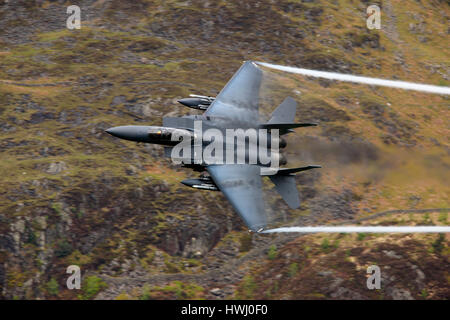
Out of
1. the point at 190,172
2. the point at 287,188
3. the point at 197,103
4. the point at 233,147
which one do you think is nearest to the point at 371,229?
the point at 287,188

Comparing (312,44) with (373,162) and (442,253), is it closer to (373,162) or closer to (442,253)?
(373,162)

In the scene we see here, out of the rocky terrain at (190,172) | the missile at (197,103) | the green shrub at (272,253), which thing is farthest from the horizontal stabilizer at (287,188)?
the missile at (197,103)

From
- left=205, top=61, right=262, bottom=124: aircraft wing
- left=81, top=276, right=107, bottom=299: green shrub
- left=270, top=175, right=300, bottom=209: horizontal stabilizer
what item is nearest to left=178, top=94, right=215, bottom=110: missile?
left=205, top=61, right=262, bottom=124: aircraft wing

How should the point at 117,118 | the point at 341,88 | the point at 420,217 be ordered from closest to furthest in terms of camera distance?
the point at 420,217, the point at 117,118, the point at 341,88

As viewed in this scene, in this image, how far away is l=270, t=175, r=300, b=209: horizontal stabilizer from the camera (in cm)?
2831

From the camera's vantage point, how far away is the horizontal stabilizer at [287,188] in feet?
92.9

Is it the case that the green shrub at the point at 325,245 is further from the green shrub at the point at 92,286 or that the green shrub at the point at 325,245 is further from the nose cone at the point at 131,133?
the green shrub at the point at 92,286

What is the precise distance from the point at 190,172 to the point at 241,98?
6.25 metres

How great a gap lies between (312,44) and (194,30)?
379 inches

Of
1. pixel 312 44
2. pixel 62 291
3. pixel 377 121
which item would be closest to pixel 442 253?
pixel 377 121

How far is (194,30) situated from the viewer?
47188mm

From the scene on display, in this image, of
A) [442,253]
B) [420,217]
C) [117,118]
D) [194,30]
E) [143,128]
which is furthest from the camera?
[194,30]

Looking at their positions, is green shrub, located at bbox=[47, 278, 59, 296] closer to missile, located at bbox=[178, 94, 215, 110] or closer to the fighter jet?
the fighter jet
